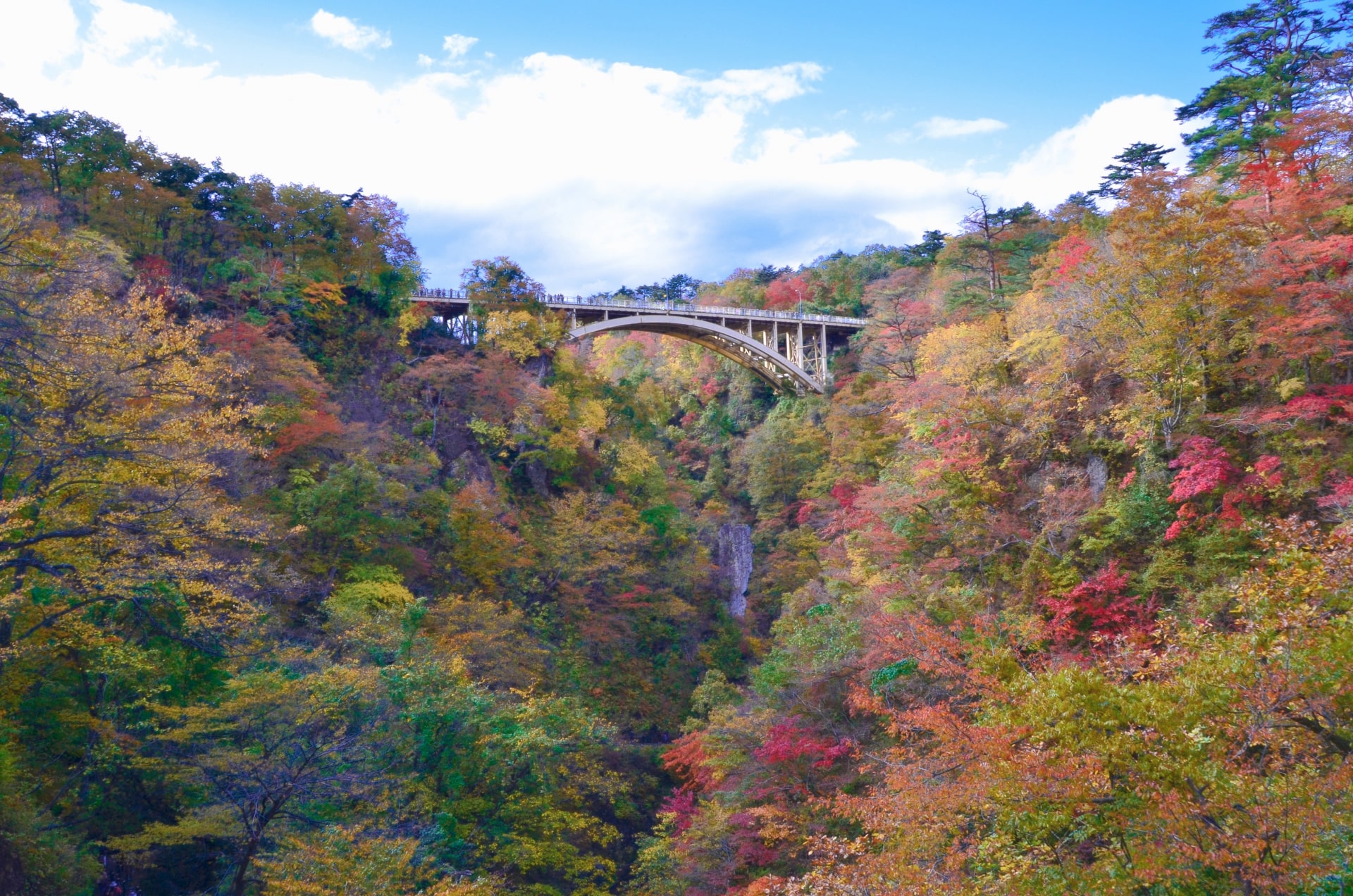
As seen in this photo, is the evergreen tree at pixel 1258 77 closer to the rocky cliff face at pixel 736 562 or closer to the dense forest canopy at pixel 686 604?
the dense forest canopy at pixel 686 604

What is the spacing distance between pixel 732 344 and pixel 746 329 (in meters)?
1.44

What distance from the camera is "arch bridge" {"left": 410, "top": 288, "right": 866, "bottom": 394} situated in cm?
3512

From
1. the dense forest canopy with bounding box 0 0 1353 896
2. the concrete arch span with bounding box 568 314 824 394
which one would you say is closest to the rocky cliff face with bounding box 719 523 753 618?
the dense forest canopy with bounding box 0 0 1353 896

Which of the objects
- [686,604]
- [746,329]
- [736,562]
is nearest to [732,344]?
[746,329]

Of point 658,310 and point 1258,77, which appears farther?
point 658,310

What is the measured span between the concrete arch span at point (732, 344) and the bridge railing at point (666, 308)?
21.0 inches

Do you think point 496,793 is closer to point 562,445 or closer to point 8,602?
point 8,602

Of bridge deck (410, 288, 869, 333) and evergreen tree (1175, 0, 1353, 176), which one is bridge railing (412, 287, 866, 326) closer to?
bridge deck (410, 288, 869, 333)

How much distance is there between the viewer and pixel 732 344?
128 ft

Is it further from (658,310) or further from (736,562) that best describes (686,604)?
(658,310)

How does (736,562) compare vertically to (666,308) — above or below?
below

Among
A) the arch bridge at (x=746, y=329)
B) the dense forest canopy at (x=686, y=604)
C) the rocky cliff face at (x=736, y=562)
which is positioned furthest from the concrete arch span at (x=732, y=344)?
the dense forest canopy at (x=686, y=604)

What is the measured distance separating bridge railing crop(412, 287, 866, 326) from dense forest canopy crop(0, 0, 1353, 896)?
543 cm

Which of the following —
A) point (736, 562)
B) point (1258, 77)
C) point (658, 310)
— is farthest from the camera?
point (658, 310)
